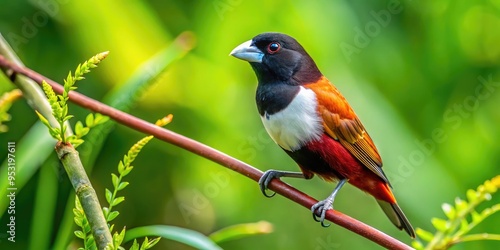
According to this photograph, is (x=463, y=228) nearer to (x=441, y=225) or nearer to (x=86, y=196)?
(x=441, y=225)

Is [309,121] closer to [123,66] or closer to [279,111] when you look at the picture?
[279,111]

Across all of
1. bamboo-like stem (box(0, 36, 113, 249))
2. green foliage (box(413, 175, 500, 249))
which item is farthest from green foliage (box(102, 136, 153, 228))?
green foliage (box(413, 175, 500, 249))

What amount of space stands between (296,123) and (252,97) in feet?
3.72

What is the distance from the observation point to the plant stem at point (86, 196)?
912 mm

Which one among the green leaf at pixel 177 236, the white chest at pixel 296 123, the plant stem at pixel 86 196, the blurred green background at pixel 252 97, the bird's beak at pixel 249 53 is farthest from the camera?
the blurred green background at pixel 252 97

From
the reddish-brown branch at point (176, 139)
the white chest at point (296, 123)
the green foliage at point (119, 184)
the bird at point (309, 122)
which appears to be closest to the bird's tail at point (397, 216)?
the bird at point (309, 122)

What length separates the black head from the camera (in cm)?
225

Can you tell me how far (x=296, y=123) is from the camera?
84.7 inches

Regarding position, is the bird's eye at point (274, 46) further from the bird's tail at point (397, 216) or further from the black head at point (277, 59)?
the bird's tail at point (397, 216)

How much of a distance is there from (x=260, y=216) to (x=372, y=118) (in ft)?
2.25

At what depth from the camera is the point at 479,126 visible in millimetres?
3594

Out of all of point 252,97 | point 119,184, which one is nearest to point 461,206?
point 119,184

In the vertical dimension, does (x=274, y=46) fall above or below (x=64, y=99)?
below

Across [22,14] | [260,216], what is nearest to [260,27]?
[260,216]
